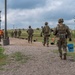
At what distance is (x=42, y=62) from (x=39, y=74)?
3.27 metres

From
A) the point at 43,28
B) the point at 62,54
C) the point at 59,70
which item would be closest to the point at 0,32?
the point at 43,28

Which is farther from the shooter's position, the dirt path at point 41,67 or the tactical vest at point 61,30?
the tactical vest at point 61,30

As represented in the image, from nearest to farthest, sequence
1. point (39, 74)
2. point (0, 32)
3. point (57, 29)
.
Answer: point (39, 74), point (57, 29), point (0, 32)

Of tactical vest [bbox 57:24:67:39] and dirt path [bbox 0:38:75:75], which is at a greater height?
tactical vest [bbox 57:24:67:39]

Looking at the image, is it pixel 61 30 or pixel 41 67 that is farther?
pixel 61 30

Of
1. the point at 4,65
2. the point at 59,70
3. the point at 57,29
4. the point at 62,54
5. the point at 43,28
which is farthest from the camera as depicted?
the point at 43,28

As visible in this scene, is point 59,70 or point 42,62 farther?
point 42,62

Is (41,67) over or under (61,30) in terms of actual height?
under

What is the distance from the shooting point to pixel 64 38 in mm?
16656

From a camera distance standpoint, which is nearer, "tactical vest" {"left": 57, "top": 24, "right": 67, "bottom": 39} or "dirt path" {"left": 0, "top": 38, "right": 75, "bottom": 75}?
"dirt path" {"left": 0, "top": 38, "right": 75, "bottom": 75}

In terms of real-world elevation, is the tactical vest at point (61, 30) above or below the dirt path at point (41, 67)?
above

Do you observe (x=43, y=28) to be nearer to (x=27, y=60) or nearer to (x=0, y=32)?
(x=27, y=60)

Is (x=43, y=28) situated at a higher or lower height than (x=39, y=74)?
higher

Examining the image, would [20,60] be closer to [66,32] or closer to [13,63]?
[13,63]
